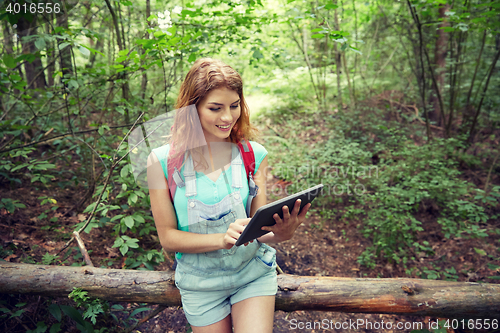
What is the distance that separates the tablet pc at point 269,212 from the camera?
1.27 meters

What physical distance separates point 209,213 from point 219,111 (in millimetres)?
586

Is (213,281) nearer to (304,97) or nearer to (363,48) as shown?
(304,97)

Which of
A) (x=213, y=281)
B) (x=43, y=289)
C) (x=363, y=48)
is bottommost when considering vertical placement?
(x=43, y=289)

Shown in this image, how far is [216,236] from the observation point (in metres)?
1.54

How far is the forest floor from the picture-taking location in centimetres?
270

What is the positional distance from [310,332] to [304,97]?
660 centimetres

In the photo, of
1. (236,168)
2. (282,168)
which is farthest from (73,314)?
(282,168)

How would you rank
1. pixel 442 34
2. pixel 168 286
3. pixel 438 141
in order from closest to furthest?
pixel 168 286 → pixel 438 141 → pixel 442 34

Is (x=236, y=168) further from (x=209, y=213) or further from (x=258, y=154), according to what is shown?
(x=209, y=213)

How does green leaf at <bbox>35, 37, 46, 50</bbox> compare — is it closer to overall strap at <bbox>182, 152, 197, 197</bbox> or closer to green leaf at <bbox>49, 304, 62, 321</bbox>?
overall strap at <bbox>182, 152, 197, 197</bbox>

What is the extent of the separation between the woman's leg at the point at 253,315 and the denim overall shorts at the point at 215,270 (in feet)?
0.10

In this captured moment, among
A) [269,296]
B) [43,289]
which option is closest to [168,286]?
[269,296]

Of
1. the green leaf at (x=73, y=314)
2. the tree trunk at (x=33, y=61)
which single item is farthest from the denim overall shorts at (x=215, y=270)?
the tree trunk at (x=33, y=61)

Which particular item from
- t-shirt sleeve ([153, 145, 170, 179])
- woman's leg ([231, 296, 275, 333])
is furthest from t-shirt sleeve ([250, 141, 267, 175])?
woman's leg ([231, 296, 275, 333])
